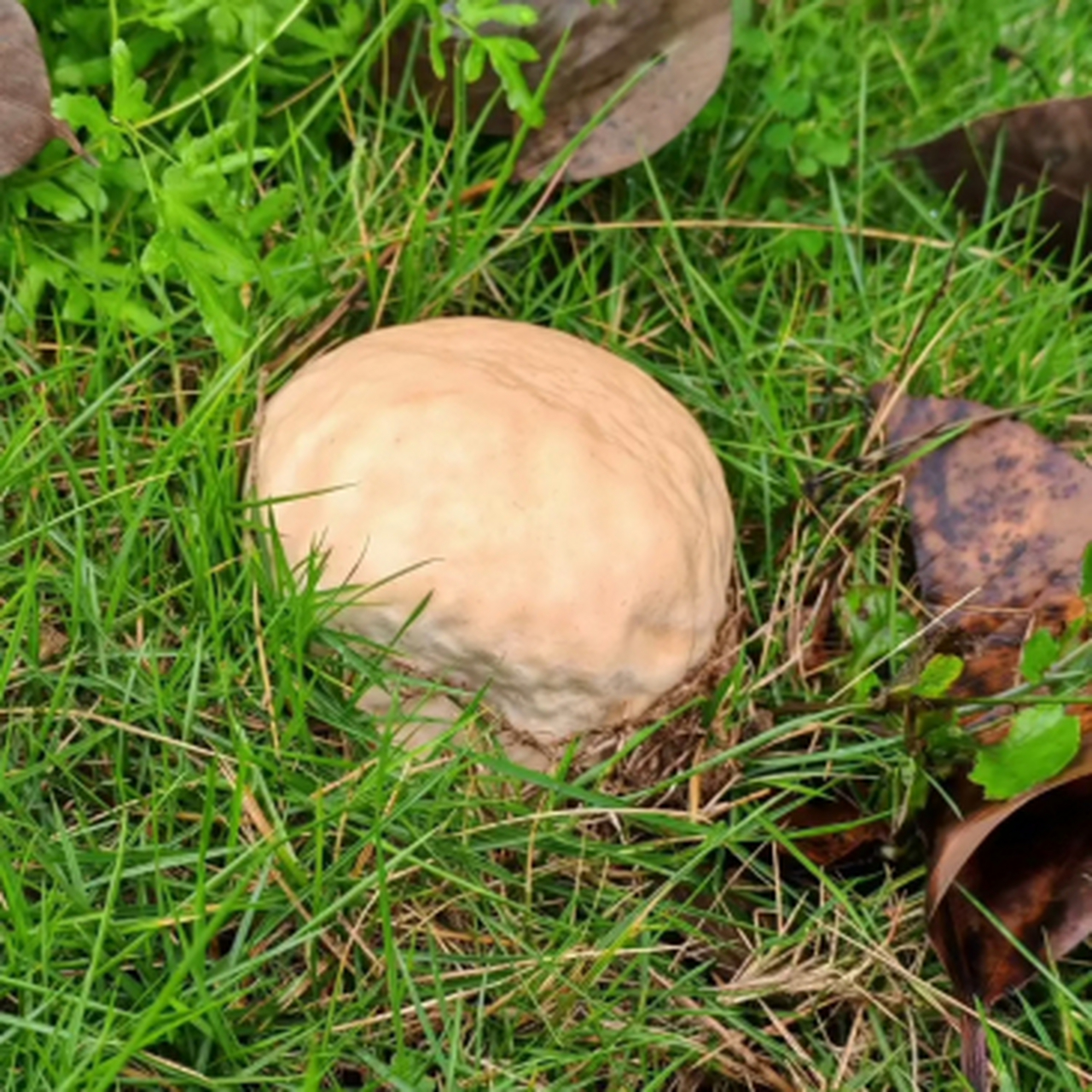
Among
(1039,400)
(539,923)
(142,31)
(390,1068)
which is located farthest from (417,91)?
(390,1068)

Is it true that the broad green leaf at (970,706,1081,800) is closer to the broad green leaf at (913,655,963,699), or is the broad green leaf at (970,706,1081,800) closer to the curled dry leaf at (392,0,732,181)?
the broad green leaf at (913,655,963,699)

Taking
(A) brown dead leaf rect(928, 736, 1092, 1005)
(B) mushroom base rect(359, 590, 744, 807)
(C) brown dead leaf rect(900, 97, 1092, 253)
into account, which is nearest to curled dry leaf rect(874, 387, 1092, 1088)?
(A) brown dead leaf rect(928, 736, 1092, 1005)

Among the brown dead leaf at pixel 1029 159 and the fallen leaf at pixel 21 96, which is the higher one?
the fallen leaf at pixel 21 96

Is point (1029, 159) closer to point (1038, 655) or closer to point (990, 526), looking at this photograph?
point (990, 526)

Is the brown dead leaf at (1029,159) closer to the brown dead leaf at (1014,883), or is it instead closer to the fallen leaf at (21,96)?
the brown dead leaf at (1014,883)

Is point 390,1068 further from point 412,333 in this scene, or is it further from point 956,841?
point 412,333

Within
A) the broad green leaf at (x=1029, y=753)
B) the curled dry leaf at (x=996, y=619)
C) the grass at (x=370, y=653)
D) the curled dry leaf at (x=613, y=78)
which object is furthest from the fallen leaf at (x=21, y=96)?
the broad green leaf at (x=1029, y=753)
